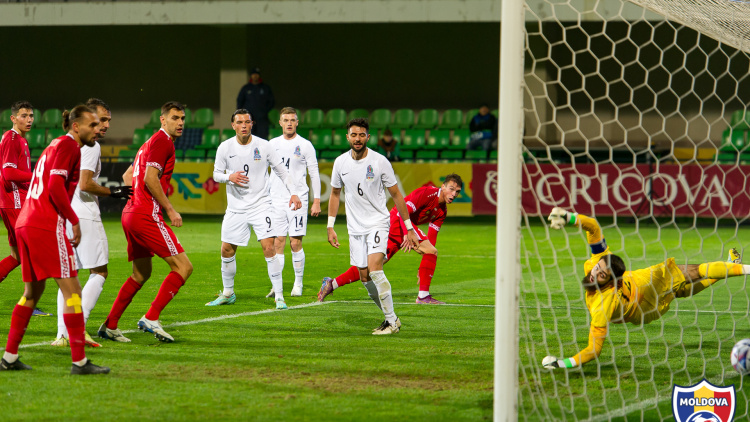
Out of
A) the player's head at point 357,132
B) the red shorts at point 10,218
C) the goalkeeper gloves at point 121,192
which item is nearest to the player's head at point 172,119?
the goalkeeper gloves at point 121,192

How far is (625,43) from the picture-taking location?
23.3 meters

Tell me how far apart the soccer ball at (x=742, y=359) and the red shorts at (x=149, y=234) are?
3.98 m

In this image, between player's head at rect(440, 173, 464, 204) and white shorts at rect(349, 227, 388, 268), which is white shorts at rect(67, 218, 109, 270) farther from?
player's head at rect(440, 173, 464, 204)

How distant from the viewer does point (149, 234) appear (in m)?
6.66

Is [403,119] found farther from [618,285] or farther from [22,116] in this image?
[618,285]

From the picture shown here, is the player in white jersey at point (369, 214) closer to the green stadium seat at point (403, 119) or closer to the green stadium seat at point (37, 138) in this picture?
the green stadium seat at point (403, 119)

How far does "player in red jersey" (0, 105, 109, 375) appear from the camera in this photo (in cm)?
539

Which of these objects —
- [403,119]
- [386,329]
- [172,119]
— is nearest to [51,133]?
[403,119]

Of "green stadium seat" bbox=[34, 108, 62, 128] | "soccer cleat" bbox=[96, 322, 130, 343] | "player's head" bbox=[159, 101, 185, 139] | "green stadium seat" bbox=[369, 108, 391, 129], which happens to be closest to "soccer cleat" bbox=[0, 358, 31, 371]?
"soccer cleat" bbox=[96, 322, 130, 343]

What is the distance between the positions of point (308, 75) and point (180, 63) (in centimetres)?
387

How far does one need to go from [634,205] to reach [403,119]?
7552 millimetres

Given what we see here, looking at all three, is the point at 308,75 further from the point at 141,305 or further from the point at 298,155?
the point at 141,305

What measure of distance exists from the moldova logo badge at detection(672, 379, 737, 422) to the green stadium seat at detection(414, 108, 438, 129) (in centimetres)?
1883

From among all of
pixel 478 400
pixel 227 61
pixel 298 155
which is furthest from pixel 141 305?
pixel 227 61
